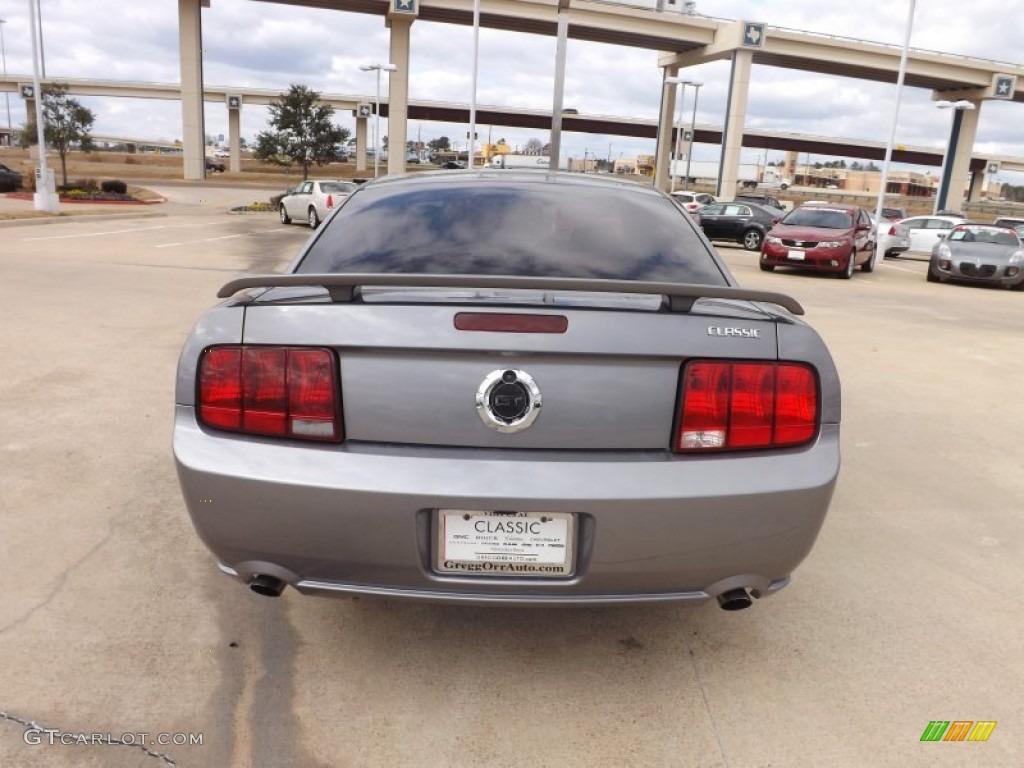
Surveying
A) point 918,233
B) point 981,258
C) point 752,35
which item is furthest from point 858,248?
point 752,35

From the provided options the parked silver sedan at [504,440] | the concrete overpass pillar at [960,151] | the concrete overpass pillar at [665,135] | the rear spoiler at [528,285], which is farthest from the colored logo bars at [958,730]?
the concrete overpass pillar at [960,151]

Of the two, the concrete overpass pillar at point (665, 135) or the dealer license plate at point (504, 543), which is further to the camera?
the concrete overpass pillar at point (665, 135)

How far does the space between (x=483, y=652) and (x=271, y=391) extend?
1191 mm

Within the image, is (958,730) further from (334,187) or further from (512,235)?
(334,187)

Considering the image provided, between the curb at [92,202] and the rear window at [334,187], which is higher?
the rear window at [334,187]

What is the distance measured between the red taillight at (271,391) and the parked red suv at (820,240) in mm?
16484

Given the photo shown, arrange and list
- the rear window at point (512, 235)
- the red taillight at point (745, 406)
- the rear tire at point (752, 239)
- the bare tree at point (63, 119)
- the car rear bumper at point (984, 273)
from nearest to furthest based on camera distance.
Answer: the red taillight at point (745, 406), the rear window at point (512, 235), the car rear bumper at point (984, 273), the rear tire at point (752, 239), the bare tree at point (63, 119)

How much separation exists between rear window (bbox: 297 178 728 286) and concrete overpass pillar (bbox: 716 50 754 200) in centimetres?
4904

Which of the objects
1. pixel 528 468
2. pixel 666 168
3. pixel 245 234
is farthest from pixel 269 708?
pixel 666 168

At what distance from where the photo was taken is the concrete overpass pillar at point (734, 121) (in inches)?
1897

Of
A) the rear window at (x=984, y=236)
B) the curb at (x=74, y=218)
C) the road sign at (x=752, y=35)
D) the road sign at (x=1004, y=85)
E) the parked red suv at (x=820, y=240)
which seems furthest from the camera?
the road sign at (x=1004, y=85)

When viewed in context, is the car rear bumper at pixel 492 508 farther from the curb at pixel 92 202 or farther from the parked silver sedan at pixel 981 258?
the curb at pixel 92 202

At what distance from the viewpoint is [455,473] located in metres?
2.23

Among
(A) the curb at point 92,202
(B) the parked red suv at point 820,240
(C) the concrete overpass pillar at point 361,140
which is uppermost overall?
(C) the concrete overpass pillar at point 361,140
